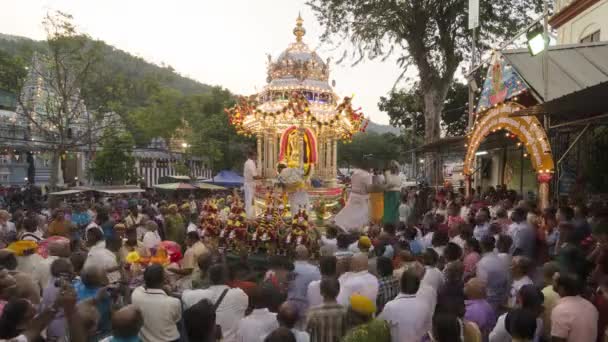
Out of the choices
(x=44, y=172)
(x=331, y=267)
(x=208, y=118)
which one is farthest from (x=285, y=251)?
(x=44, y=172)

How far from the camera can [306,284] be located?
5375 millimetres

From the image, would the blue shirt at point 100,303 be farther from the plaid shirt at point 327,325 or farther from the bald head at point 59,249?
the plaid shirt at point 327,325

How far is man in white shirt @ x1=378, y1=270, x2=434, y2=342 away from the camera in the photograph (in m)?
3.93

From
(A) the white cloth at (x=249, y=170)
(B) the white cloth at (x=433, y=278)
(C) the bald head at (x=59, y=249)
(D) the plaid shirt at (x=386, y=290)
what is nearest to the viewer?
(B) the white cloth at (x=433, y=278)

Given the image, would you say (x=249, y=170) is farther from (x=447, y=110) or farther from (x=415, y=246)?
(x=447, y=110)

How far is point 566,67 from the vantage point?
37.4ft

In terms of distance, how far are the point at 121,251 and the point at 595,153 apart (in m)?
11.1

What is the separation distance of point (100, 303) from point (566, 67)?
1127 centimetres

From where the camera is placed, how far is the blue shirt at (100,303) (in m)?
4.52

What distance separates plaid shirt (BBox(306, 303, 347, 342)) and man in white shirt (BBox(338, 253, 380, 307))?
20.5 inches

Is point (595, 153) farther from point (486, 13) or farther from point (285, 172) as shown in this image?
point (486, 13)

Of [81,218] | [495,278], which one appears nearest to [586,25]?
[495,278]

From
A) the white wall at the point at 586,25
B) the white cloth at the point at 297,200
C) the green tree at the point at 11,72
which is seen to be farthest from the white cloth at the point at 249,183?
the green tree at the point at 11,72

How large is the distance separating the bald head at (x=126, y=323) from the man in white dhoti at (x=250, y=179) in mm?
8633
